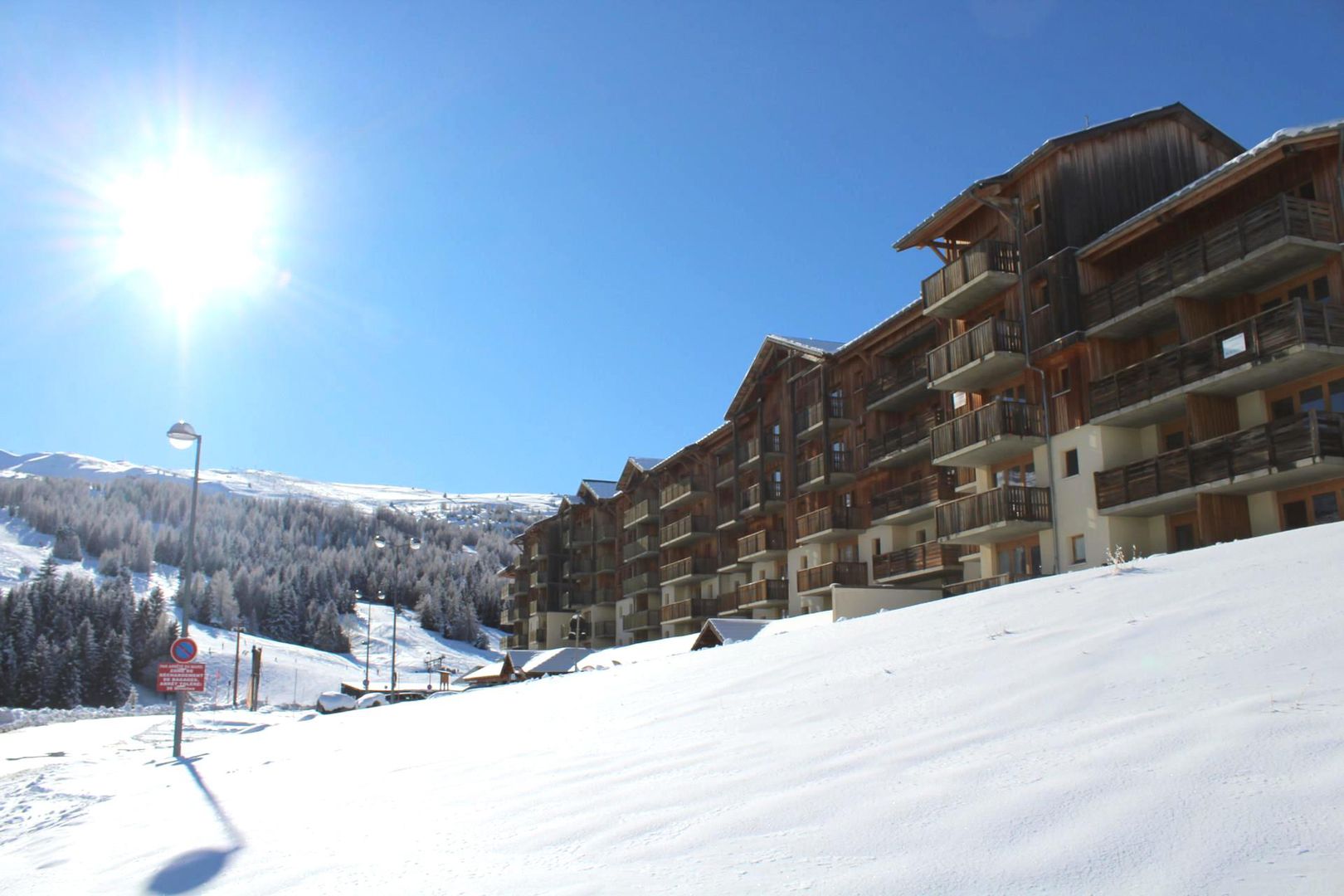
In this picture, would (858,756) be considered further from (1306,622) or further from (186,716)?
(186,716)

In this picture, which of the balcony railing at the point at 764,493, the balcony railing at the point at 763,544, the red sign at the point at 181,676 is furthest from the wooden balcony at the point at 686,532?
the red sign at the point at 181,676

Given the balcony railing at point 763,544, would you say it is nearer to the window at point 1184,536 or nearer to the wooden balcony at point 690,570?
the wooden balcony at point 690,570

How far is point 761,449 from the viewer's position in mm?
52719

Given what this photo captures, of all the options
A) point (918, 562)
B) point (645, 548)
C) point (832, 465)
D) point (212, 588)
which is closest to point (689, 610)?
point (645, 548)

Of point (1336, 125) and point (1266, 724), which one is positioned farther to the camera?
point (1336, 125)

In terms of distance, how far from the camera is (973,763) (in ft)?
24.5

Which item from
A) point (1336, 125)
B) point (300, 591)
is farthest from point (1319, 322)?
point (300, 591)

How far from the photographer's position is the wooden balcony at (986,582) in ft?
104

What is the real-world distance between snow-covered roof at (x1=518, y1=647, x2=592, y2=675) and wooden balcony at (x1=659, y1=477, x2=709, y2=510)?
12552 mm

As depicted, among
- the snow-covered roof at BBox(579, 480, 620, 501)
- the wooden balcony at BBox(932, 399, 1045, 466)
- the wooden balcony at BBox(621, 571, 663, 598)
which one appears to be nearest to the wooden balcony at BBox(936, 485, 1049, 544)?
the wooden balcony at BBox(932, 399, 1045, 466)

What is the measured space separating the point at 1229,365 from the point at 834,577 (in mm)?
21376

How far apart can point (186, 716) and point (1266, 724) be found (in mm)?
→ 48197

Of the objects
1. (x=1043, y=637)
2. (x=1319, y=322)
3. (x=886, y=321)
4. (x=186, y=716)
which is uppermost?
(x=886, y=321)

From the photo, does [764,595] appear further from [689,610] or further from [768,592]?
[689,610]
